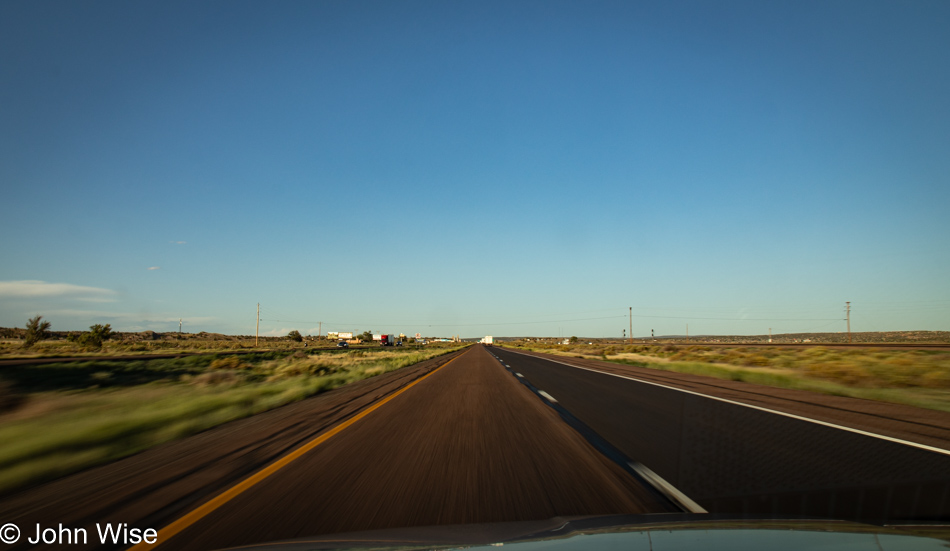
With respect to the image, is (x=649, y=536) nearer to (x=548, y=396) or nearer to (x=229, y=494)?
(x=229, y=494)

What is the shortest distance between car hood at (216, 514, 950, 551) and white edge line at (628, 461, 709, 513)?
327 mm

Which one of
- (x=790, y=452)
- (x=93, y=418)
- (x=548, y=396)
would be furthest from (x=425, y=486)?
(x=93, y=418)

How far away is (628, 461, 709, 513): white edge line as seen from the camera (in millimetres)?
3709

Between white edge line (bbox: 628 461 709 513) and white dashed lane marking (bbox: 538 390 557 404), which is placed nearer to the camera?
white edge line (bbox: 628 461 709 513)

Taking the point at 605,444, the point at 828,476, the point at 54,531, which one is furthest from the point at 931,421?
the point at 54,531

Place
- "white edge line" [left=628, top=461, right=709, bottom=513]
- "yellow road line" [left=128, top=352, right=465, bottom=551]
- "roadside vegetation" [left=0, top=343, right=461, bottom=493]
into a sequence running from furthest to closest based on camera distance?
"roadside vegetation" [left=0, top=343, right=461, bottom=493] → "white edge line" [left=628, top=461, right=709, bottom=513] → "yellow road line" [left=128, top=352, right=465, bottom=551]

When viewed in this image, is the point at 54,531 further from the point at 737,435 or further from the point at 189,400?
the point at 189,400

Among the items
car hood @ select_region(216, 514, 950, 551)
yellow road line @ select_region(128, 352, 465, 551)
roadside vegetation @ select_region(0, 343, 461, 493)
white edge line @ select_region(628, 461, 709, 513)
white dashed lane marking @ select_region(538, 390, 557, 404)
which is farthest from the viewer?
white dashed lane marking @ select_region(538, 390, 557, 404)

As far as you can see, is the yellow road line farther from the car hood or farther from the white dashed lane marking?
the white dashed lane marking

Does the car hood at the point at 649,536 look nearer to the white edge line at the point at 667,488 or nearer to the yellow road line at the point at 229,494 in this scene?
the white edge line at the point at 667,488

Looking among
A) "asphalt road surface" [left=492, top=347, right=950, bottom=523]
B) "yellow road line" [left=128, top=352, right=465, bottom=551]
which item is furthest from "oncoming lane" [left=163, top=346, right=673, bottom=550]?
"asphalt road surface" [left=492, top=347, right=950, bottom=523]

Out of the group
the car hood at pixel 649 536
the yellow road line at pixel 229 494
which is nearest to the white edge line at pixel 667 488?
the car hood at pixel 649 536

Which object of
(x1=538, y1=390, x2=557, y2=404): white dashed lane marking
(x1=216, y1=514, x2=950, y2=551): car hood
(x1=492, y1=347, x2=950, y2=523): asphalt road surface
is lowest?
(x1=538, y1=390, x2=557, y2=404): white dashed lane marking

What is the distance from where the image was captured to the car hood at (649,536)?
2631 mm
